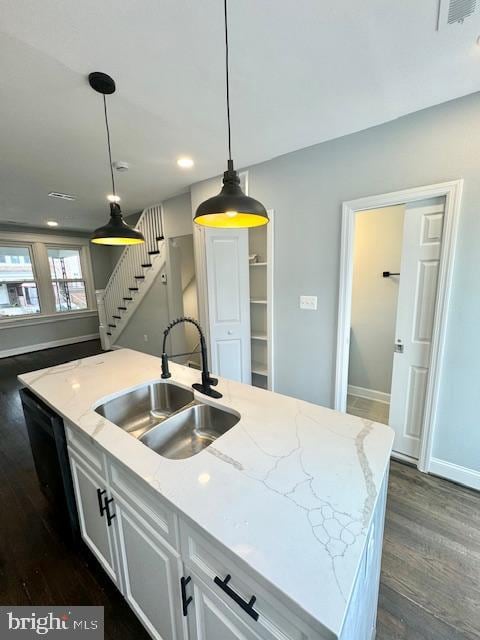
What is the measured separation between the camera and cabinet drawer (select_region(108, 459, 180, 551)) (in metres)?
0.85

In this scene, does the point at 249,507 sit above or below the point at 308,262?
below

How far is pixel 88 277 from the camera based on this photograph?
21.8 feet

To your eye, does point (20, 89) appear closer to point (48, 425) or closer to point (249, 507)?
point (48, 425)

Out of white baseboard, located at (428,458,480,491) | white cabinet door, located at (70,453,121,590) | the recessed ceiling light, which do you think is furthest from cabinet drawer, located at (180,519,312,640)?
the recessed ceiling light

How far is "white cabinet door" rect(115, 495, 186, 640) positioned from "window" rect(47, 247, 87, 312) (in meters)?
6.44

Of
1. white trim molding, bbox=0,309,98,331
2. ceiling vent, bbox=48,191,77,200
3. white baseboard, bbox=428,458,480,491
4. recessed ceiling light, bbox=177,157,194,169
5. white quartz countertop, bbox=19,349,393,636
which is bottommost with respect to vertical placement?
white baseboard, bbox=428,458,480,491

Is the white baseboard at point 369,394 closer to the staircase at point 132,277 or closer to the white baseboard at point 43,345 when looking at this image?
the staircase at point 132,277

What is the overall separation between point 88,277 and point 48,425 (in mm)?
6060

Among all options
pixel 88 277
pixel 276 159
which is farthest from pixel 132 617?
pixel 88 277

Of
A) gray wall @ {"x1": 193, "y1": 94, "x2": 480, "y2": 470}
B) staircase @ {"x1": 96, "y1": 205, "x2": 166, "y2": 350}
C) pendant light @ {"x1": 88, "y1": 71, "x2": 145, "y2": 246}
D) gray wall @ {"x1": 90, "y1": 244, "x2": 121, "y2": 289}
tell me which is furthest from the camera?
gray wall @ {"x1": 90, "y1": 244, "x2": 121, "y2": 289}

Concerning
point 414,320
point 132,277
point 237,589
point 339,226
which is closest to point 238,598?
point 237,589

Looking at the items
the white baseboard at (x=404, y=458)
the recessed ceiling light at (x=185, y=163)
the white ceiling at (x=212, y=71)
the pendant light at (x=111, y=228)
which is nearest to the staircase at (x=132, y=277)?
the recessed ceiling light at (x=185, y=163)

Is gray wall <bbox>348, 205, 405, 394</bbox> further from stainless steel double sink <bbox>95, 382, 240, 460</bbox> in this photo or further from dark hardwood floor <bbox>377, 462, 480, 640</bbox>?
stainless steel double sink <bbox>95, 382, 240, 460</bbox>

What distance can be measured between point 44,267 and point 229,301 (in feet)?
16.7
